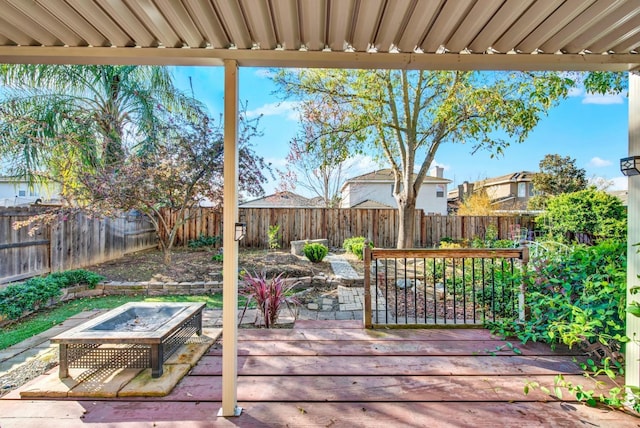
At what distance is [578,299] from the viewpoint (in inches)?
93.7

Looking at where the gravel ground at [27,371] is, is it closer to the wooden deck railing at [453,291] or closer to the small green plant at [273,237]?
the wooden deck railing at [453,291]

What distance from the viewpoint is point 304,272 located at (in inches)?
227

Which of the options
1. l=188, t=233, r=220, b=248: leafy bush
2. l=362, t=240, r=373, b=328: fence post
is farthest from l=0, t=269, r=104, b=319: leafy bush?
l=362, t=240, r=373, b=328: fence post

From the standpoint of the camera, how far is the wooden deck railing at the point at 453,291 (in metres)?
2.92

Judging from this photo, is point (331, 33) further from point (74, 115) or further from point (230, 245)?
point (74, 115)

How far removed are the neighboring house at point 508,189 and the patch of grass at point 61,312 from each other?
700 inches

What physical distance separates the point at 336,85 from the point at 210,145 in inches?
123

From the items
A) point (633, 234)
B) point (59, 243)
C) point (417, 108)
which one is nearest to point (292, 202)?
point (417, 108)

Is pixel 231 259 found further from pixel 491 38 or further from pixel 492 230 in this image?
pixel 492 230

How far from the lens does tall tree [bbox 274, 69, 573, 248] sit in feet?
18.9

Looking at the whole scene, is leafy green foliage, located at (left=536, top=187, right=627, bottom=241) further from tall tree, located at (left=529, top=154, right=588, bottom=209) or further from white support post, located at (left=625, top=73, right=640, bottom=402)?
tall tree, located at (left=529, top=154, right=588, bottom=209)

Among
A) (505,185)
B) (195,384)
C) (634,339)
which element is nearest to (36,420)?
(195,384)

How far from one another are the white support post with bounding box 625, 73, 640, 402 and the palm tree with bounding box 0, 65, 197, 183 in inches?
255

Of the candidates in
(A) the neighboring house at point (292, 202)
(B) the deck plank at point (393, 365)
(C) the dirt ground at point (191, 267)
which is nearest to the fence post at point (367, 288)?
(B) the deck plank at point (393, 365)
